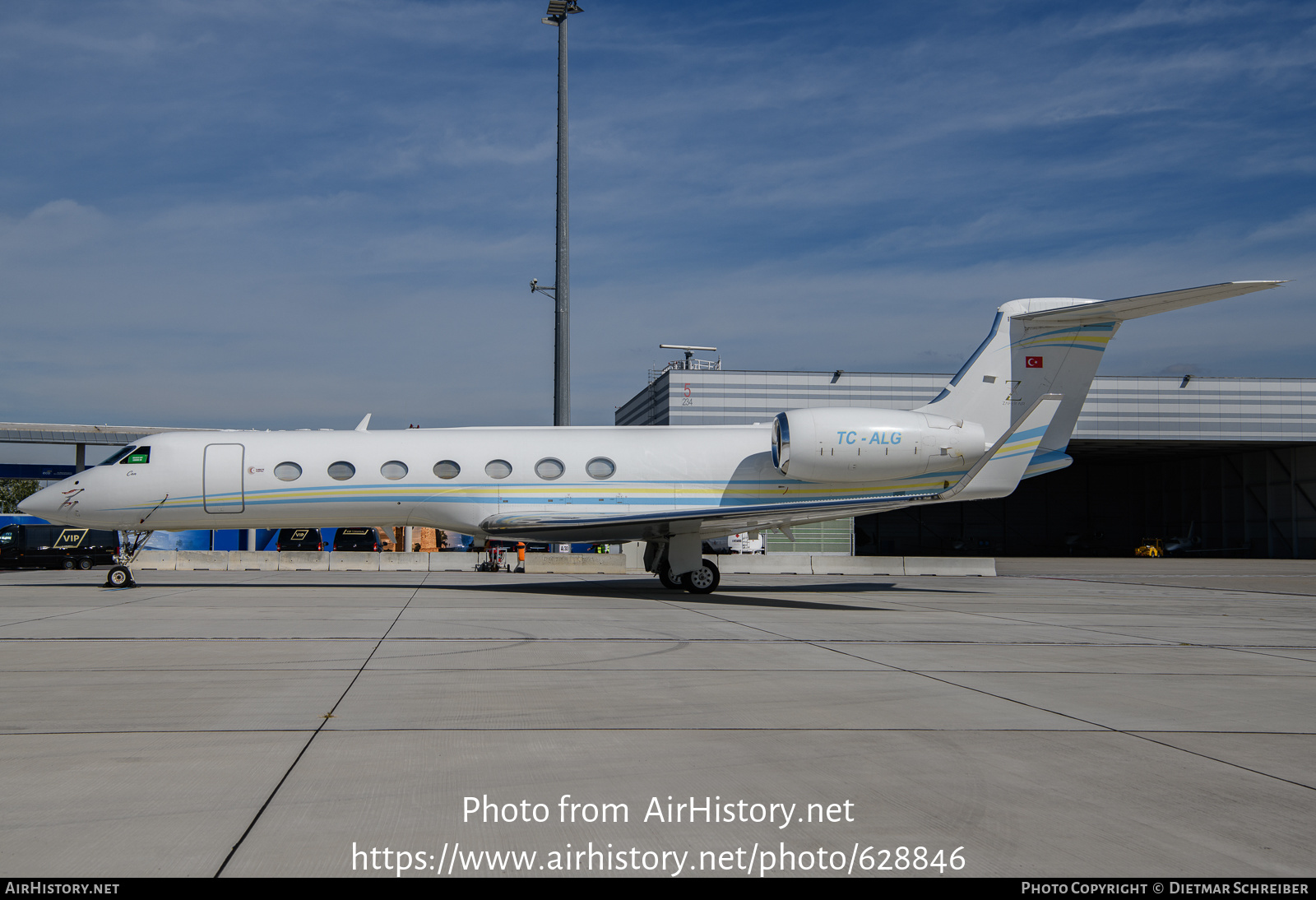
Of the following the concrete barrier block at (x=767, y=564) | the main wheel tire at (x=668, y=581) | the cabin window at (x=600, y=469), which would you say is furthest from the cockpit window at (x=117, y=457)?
the concrete barrier block at (x=767, y=564)

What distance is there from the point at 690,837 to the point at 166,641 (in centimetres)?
778

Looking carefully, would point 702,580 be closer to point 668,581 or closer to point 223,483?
point 668,581

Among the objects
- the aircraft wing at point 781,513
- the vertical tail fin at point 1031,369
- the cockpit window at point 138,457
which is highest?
the vertical tail fin at point 1031,369

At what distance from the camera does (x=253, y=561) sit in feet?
91.7

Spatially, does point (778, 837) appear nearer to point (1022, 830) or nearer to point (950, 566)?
point (1022, 830)

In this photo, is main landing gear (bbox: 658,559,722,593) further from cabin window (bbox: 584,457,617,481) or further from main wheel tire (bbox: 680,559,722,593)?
cabin window (bbox: 584,457,617,481)

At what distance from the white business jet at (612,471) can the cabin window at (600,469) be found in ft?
0.10

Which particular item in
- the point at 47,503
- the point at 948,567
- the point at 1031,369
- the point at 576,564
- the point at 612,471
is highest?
the point at 1031,369

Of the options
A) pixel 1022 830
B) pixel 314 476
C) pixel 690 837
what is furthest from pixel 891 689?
pixel 314 476

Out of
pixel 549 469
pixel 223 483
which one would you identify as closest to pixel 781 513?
pixel 549 469

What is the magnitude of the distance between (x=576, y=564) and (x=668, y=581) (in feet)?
33.3

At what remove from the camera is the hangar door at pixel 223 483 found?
659 inches

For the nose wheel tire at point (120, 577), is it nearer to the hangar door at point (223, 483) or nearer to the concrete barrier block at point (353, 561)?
the hangar door at point (223, 483)

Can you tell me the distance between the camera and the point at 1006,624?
13.0m
